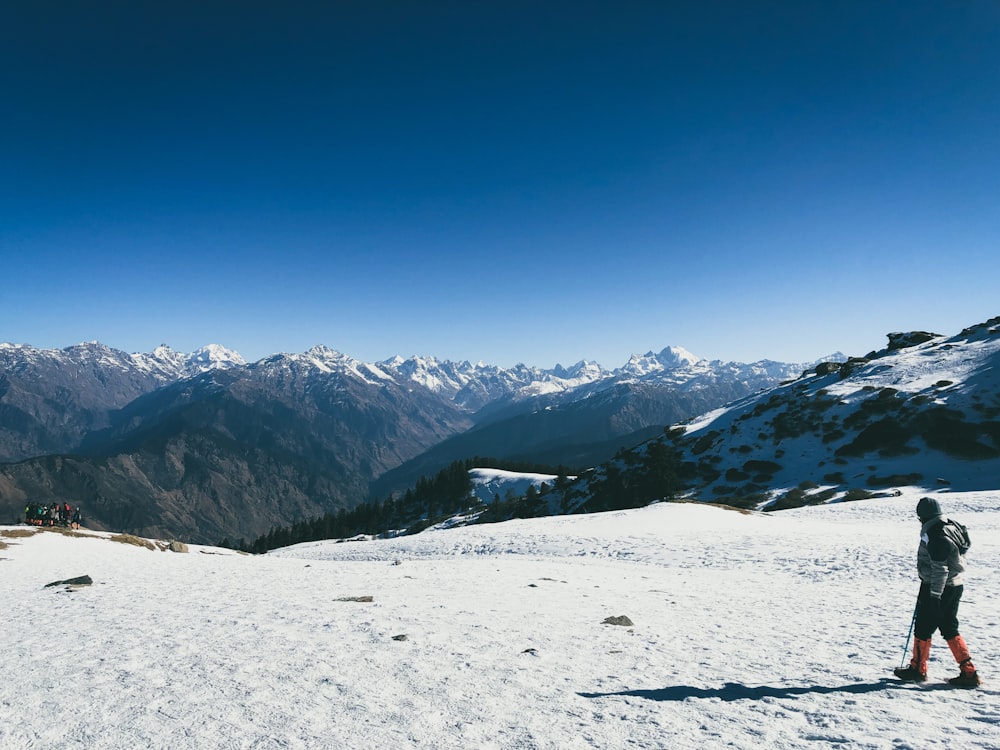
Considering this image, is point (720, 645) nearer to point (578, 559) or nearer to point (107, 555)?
point (578, 559)

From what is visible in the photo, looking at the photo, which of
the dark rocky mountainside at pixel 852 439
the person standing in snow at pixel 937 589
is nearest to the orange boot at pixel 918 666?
the person standing in snow at pixel 937 589

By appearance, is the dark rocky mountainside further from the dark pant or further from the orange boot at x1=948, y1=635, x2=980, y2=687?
the orange boot at x1=948, y1=635, x2=980, y2=687

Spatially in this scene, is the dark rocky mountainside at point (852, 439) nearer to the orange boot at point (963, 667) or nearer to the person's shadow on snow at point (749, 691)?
the orange boot at point (963, 667)

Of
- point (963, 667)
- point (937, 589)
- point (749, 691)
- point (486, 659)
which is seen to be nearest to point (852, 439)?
point (937, 589)

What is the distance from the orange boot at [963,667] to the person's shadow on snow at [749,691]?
0.23 m

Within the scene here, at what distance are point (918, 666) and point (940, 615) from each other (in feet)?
3.42

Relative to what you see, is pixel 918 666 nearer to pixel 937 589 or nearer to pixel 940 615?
pixel 940 615

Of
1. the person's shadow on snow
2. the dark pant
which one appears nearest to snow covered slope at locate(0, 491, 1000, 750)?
the person's shadow on snow

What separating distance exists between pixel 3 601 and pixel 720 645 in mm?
22204

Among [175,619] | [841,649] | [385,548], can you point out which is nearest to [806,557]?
[841,649]

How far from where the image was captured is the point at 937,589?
9.58 metres

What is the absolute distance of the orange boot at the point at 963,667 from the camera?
8.98 m

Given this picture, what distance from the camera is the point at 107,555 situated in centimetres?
2794

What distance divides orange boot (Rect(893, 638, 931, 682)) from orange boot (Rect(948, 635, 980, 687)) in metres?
0.38
